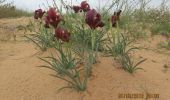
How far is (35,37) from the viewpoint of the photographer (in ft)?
17.6

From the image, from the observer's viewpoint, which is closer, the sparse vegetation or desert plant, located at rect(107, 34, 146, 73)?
the sparse vegetation

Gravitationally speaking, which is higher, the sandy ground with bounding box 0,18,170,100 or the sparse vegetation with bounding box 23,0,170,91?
the sparse vegetation with bounding box 23,0,170,91

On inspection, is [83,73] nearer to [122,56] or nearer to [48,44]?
[122,56]

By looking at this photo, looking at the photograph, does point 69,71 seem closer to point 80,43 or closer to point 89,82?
point 89,82

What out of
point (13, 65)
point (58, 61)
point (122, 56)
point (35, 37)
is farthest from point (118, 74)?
point (35, 37)
